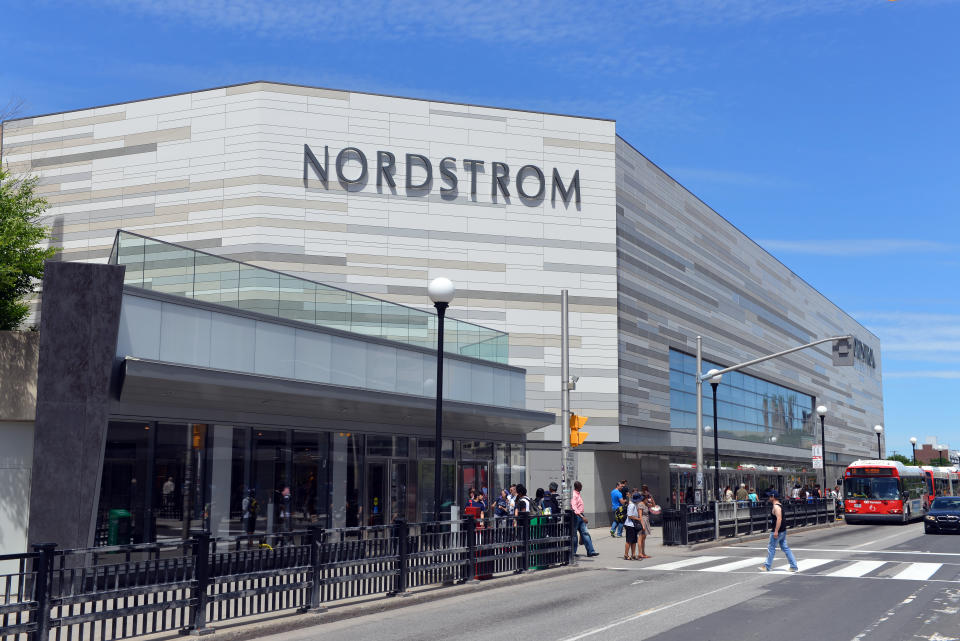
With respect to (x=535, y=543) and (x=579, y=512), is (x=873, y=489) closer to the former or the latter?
(x=579, y=512)

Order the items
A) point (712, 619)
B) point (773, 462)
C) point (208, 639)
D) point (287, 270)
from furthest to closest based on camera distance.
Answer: point (773, 462), point (287, 270), point (712, 619), point (208, 639)

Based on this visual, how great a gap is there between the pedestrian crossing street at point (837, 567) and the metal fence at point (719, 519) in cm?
154

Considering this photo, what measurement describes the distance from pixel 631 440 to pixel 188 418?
85.3ft

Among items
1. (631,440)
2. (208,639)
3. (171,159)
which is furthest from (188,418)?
(631,440)

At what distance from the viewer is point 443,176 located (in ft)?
127

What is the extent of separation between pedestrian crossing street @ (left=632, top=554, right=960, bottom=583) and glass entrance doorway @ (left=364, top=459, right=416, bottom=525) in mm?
7568

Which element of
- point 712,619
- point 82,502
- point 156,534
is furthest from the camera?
point 156,534

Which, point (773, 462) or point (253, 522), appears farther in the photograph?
point (773, 462)

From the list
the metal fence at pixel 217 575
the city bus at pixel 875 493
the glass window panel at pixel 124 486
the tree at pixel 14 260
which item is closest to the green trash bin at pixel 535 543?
the metal fence at pixel 217 575

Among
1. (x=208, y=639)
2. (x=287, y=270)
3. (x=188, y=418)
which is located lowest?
(x=208, y=639)

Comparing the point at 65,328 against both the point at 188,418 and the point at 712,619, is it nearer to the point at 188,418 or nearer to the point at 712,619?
the point at 188,418

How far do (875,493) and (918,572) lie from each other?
86.6ft

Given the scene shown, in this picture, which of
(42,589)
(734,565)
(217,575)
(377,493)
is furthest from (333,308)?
(42,589)

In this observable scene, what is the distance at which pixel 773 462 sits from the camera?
69312 millimetres
